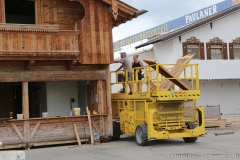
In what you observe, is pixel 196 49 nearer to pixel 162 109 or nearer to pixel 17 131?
pixel 162 109

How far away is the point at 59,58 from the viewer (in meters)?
16.2

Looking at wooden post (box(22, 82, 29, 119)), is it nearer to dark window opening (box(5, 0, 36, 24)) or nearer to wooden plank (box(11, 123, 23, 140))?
wooden plank (box(11, 123, 23, 140))

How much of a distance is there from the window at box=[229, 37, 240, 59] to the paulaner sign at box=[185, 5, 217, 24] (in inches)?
375

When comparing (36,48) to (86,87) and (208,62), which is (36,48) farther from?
(208,62)

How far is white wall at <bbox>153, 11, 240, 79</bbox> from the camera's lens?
95.9 feet

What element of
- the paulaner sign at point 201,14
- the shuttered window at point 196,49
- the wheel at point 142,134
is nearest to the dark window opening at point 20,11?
the wheel at point 142,134

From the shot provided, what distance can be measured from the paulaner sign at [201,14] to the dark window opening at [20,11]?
2247 centimetres

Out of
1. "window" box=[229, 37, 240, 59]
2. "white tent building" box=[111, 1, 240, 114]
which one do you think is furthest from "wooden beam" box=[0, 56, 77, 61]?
"window" box=[229, 37, 240, 59]

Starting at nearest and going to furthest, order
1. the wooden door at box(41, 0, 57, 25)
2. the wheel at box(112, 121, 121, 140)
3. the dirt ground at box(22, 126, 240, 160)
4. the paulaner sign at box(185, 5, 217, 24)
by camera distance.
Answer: the dirt ground at box(22, 126, 240, 160), the wooden door at box(41, 0, 57, 25), the wheel at box(112, 121, 121, 140), the paulaner sign at box(185, 5, 217, 24)

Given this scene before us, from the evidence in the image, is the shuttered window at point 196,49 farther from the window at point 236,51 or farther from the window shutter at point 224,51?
the window at point 236,51

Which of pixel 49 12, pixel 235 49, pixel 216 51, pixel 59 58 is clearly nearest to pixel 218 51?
pixel 216 51

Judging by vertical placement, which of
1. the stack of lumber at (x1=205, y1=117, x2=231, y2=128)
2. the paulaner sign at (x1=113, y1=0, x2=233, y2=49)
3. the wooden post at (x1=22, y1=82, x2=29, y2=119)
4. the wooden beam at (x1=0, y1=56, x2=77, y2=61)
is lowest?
the stack of lumber at (x1=205, y1=117, x2=231, y2=128)

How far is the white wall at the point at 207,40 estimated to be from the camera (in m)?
29.2

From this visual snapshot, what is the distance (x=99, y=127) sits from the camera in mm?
17234
